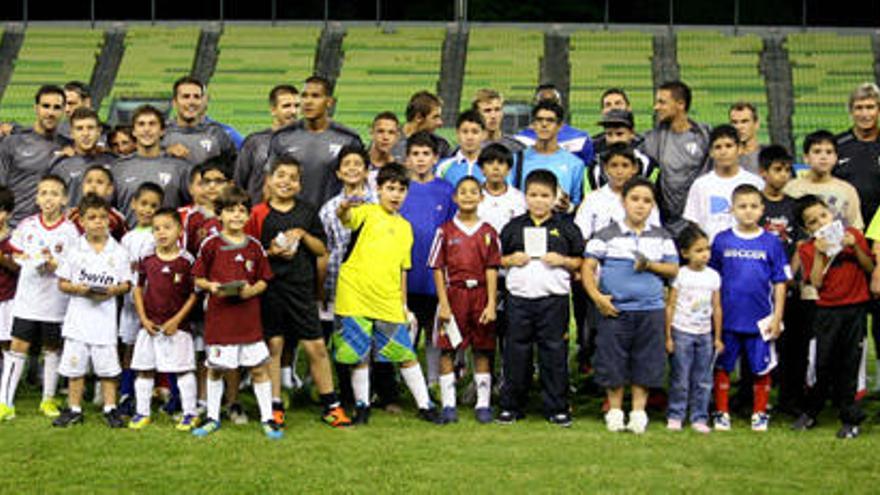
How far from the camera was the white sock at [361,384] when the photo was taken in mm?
8008

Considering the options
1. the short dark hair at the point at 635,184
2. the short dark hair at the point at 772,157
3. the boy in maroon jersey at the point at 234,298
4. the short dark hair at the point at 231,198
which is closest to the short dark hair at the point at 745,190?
the short dark hair at the point at 772,157

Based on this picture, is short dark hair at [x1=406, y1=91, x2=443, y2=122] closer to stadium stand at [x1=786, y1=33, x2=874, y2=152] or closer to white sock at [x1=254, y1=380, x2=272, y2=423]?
white sock at [x1=254, y1=380, x2=272, y2=423]

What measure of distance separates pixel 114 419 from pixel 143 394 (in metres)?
0.24

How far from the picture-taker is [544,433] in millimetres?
7707

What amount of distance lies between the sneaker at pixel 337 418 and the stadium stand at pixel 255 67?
19187 millimetres

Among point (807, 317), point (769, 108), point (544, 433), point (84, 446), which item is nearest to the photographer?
point (84, 446)

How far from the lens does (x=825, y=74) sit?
96.1 feet

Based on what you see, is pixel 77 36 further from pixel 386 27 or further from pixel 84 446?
pixel 84 446

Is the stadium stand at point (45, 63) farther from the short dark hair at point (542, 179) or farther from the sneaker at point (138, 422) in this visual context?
the short dark hair at point (542, 179)

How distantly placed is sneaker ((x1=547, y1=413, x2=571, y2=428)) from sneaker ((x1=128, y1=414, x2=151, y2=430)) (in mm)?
2696

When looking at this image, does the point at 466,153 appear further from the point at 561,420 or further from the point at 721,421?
the point at 721,421

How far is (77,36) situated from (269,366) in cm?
2651

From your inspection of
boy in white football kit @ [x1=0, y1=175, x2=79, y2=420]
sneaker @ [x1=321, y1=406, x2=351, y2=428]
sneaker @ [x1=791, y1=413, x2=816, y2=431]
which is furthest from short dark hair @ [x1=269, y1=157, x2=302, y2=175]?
sneaker @ [x1=791, y1=413, x2=816, y2=431]

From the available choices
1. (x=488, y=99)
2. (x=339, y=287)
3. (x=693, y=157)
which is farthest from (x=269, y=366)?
(x=693, y=157)
